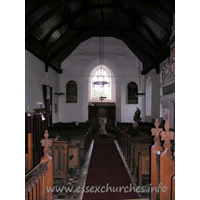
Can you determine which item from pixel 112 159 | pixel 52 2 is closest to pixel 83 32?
pixel 52 2

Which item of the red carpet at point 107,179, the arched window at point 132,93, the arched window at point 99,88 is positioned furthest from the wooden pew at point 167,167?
the arched window at point 99,88

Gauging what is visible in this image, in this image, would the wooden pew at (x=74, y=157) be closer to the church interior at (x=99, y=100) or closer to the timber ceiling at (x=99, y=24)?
the church interior at (x=99, y=100)

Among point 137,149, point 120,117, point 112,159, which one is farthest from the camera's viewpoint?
point 120,117

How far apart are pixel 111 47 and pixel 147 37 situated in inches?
139

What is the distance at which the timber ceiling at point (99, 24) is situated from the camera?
260 inches

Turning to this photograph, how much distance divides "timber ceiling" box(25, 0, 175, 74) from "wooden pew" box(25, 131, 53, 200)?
542 cm

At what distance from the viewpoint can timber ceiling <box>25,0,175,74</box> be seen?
6.61m

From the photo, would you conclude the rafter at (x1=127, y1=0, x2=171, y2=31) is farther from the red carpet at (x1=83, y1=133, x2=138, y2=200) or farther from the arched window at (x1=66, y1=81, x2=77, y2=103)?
the arched window at (x1=66, y1=81, x2=77, y2=103)

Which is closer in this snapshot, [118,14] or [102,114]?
[118,14]

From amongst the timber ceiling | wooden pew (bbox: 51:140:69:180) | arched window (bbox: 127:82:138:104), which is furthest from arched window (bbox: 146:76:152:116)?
wooden pew (bbox: 51:140:69:180)

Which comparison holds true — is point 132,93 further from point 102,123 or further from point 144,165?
point 144,165

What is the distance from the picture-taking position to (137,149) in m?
3.98

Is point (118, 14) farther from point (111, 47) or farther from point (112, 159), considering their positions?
point (112, 159)

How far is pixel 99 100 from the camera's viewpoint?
13.4 meters
